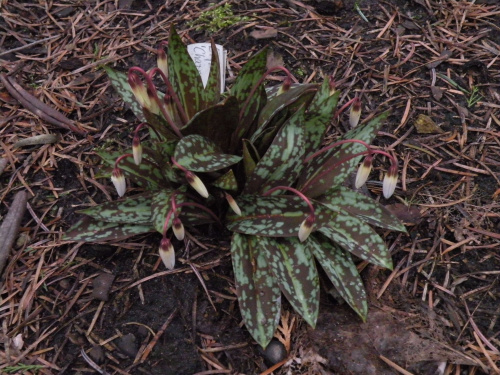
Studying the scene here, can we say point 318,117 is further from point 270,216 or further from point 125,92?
point 125,92

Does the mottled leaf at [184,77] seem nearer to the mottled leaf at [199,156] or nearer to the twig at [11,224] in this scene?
the mottled leaf at [199,156]

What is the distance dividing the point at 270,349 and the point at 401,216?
0.83m

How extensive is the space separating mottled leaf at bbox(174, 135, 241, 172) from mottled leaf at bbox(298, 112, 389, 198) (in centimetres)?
39

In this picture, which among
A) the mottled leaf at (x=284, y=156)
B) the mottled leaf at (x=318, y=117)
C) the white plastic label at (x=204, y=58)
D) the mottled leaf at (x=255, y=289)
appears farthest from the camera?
the white plastic label at (x=204, y=58)

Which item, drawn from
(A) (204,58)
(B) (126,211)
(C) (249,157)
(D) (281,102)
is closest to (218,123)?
(C) (249,157)

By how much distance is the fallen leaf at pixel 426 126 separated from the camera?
259 centimetres

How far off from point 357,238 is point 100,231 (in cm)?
104

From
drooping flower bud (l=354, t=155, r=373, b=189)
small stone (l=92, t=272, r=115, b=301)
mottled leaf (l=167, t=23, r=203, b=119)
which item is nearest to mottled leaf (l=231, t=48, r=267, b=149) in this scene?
mottled leaf (l=167, t=23, r=203, b=119)

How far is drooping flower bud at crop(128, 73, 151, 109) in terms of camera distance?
1864 mm

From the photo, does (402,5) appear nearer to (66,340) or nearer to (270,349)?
(270,349)

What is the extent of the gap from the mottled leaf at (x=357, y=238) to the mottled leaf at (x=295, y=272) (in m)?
0.13

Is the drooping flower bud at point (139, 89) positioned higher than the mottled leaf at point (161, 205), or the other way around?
the drooping flower bud at point (139, 89)

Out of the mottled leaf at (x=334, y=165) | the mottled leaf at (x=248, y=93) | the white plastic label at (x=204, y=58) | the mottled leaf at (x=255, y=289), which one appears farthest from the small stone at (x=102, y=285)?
the white plastic label at (x=204, y=58)

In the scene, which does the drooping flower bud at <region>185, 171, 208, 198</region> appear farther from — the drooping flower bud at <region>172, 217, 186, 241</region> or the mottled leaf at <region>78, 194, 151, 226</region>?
the mottled leaf at <region>78, 194, 151, 226</region>
